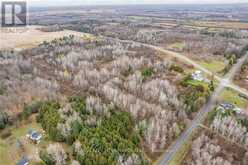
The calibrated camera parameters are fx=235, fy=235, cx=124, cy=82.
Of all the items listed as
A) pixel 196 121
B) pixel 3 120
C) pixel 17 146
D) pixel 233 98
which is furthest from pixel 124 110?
pixel 233 98

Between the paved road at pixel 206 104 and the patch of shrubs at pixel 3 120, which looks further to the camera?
the patch of shrubs at pixel 3 120

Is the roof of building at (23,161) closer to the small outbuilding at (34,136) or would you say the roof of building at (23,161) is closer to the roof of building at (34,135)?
the small outbuilding at (34,136)

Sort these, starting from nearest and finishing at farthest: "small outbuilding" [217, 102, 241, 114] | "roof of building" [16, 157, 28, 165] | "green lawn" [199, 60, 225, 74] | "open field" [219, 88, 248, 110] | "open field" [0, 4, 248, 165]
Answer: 1. "roof of building" [16, 157, 28, 165]
2. "open field" [0, 4, 248, 165]
3. "small outbuilding" [217, 102, 241, 114]
4. "open field" [219, 88, 248, 110]
5. "green lawn" [199, 60, 225, 74]

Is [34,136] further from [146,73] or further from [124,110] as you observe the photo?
[146,73]

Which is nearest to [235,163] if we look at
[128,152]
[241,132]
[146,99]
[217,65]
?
[241,132]

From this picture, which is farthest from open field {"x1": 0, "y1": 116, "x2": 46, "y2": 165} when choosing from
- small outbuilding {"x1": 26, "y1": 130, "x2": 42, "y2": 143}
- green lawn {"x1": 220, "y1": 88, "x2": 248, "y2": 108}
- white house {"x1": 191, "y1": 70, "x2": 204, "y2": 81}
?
white house {"x1": 191, "y1": 70, "x2": 204, "y2": 81}

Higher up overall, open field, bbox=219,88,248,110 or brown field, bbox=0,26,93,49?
brown field, bbox=0,26,93,49

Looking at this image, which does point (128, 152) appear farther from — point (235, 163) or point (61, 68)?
point (61, 68)

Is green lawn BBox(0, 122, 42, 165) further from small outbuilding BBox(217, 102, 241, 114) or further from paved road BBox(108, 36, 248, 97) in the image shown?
paved road BBox(108, 36, 248, 97)

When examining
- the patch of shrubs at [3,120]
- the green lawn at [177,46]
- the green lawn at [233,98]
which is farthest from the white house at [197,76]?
the patch of shrubs at [3,120]
